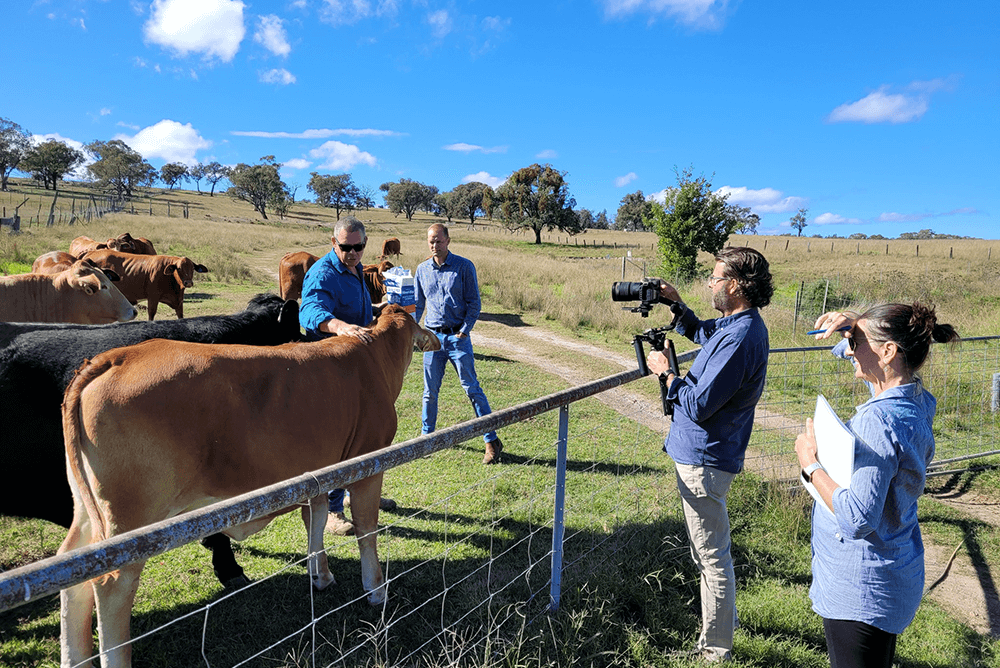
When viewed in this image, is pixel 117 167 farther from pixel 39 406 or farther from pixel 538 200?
pixel 39 406

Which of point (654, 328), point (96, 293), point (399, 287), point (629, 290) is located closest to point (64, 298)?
point (96, 293)

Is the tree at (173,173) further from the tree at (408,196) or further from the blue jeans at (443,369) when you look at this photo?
the blue jeans at (443,369)

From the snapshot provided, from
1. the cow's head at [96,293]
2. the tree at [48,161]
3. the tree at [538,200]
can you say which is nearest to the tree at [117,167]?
the tree at [48,161]

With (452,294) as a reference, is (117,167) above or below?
above

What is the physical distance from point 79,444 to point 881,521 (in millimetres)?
3298

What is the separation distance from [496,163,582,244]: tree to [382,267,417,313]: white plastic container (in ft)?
147

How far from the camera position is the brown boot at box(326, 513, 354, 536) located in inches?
180

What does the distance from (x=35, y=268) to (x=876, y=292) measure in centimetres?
2627

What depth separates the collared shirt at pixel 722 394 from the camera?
276cm

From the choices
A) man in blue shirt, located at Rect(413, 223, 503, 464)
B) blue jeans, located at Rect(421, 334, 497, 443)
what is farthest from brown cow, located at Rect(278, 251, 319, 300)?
blue jeans, located at Rect(421, 334, 497, 443)

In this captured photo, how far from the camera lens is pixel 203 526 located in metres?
1.57

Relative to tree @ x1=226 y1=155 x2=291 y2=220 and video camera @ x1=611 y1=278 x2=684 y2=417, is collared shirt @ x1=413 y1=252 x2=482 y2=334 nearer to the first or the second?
video camera @ x1=611 y1=278 x2=684 y2=417

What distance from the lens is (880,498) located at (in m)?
2.05

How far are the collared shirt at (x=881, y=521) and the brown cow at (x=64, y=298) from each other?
9.22m
